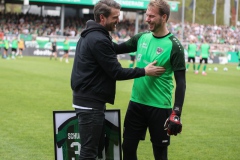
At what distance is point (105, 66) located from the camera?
587 centimetres

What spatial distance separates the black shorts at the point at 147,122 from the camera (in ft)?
21.4

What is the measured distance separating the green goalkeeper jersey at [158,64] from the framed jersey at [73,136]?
42 cm

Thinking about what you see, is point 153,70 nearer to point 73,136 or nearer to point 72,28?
point 73,136

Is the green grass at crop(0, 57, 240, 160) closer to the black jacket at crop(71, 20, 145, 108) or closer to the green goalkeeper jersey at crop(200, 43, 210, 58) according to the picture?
the black jacket at crop(71, 20, 145, 108)

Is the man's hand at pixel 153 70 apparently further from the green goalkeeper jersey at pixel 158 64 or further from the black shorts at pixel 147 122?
the black shorts at pixel 147 122

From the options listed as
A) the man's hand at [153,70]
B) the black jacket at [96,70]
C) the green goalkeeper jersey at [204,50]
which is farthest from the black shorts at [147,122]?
the green goalkeeper jersey at [204,50]

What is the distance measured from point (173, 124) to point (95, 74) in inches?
41.2

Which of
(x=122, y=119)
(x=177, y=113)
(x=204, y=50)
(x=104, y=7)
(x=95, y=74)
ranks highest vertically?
(x=104, y=7)

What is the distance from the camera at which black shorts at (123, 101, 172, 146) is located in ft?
21.4

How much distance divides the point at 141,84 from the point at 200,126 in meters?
6.62

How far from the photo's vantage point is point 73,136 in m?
6.85

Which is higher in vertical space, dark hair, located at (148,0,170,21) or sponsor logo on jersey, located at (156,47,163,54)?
dark hair, located at (148,0,170,21)

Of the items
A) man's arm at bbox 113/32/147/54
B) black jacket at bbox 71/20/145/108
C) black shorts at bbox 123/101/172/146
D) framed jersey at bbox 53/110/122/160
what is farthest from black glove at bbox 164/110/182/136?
man's arm at bbox 113/32/147/54

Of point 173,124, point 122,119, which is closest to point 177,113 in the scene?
point 173,124
